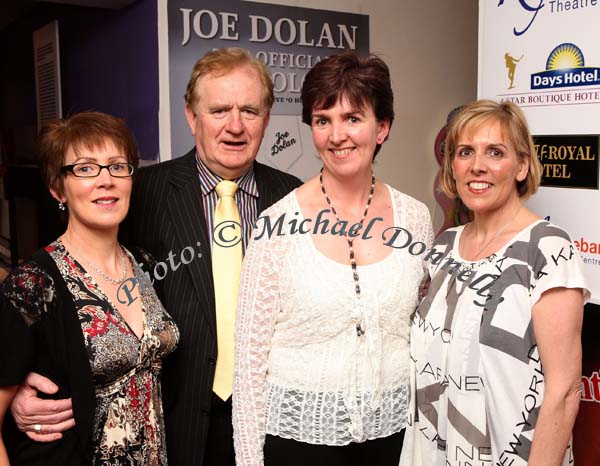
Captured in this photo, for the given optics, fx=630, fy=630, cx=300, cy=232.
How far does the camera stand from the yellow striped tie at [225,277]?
2.02m

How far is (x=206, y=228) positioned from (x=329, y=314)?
0.59m

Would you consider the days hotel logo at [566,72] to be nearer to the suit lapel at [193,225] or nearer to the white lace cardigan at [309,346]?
the white lace cardigan at [309,346]

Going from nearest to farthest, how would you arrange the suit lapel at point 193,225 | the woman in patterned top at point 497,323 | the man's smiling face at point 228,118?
the woman in patterned top at point 497,323
the suit lapel at point 193,225
the man's smiling face at point 228,118

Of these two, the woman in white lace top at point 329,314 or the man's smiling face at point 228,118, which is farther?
the man's smiling face at point 228,118

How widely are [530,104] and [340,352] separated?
120 cm

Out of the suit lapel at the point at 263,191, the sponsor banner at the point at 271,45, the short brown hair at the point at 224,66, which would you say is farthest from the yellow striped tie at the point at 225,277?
the sponsor banner at the point at 271,45

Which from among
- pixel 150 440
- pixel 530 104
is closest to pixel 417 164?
pixel 530 104

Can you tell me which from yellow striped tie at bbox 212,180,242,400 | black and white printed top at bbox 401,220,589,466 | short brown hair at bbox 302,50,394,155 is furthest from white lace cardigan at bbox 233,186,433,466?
short brown hair at bbox 302,50,394,155

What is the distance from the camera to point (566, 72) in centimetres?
213

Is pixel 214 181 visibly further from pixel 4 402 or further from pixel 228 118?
pixel 4 402

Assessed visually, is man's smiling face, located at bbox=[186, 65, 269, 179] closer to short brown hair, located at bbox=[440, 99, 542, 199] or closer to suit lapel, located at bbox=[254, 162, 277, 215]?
suit lapel, located at bbox=[254, 162, 277, 215]

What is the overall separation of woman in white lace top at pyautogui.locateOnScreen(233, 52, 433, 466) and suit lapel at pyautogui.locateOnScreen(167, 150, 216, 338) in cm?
26

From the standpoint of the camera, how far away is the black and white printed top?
1.63 meters

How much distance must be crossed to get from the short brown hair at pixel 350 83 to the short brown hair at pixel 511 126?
0.81ft
